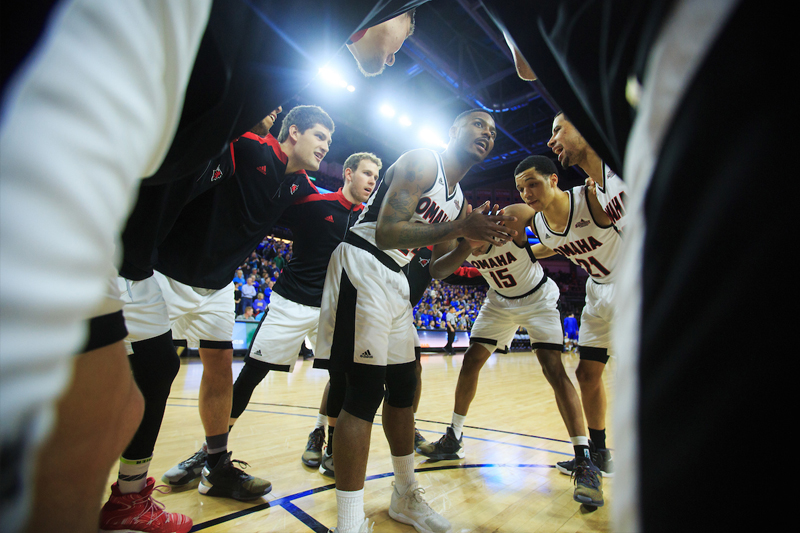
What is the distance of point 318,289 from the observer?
3.19 metres

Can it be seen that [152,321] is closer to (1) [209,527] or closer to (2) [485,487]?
(1) [209,527]

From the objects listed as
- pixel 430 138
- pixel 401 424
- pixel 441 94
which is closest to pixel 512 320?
pixel 401 424

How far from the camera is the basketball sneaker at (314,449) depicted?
2467 millimetres

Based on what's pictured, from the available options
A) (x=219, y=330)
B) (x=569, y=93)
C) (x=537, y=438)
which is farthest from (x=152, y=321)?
(x=537, y=438)

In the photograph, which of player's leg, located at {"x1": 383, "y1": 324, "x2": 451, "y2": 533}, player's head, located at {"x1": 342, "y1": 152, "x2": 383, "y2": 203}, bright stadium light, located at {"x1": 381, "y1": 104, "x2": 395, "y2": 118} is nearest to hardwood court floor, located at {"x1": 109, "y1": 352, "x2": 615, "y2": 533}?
player's leg, located at {"x1": 383, "y1": 324, "x2": 451, "y2": 533}

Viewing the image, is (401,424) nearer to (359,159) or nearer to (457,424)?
(457,424)

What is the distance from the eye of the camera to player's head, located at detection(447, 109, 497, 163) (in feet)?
8.10

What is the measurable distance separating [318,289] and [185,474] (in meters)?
1.54

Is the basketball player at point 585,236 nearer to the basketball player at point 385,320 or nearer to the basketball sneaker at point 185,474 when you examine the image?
the basketball player at point 385,320

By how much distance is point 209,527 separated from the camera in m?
1.66

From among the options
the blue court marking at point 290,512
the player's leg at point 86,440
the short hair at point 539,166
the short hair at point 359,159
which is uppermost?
the short hair at point 359,159

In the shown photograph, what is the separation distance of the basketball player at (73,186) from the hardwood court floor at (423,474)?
1.38 m

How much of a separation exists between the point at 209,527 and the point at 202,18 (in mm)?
1986

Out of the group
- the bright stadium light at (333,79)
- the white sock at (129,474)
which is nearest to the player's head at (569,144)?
the white sock at (129,474)
